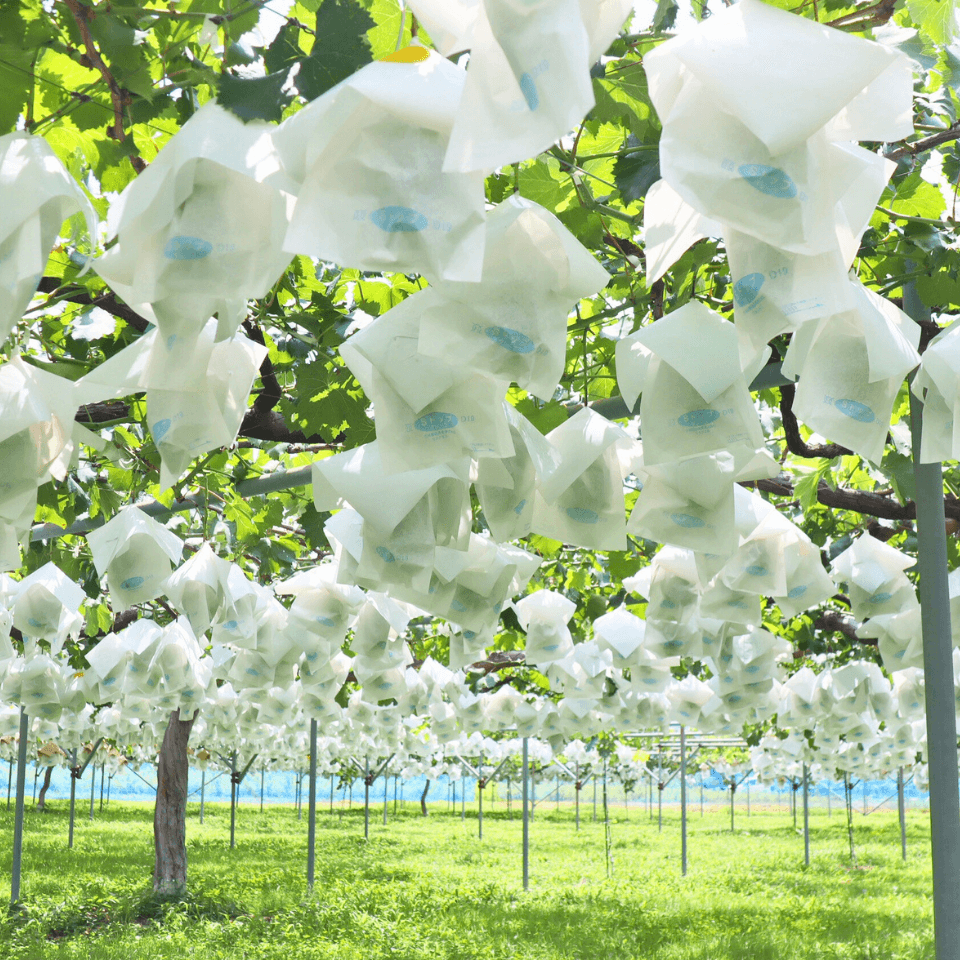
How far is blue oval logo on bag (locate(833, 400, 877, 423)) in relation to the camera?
1.44 m

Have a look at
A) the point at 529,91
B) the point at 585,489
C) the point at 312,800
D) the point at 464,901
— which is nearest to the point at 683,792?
the point at 464,901

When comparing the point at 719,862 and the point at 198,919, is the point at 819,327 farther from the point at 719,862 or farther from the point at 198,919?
the point at 719,862

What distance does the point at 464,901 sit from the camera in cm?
1297

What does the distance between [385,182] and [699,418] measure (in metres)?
0.72

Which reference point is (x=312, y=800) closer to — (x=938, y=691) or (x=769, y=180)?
(x=938, y=691)

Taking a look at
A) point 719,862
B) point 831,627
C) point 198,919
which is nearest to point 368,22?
point 831,627

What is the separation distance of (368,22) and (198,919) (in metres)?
11.3

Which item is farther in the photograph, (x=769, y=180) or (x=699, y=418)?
(x=699, y=418)

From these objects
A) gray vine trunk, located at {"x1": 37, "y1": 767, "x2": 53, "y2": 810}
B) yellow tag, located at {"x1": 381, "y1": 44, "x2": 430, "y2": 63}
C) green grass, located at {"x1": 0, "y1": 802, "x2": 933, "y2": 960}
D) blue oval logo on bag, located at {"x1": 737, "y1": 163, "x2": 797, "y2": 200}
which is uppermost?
yellow tag, located at {"x1": 381, "y1": 44, "x2": 430, "y2": 63}

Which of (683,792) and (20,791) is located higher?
(20,791)

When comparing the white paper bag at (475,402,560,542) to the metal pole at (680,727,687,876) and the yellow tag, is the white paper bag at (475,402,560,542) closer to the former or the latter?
the yellow tag

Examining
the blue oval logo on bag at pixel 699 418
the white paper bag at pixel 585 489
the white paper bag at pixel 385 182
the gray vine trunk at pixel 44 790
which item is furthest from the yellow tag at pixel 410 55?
the gray vine trunk at pixel 44 790

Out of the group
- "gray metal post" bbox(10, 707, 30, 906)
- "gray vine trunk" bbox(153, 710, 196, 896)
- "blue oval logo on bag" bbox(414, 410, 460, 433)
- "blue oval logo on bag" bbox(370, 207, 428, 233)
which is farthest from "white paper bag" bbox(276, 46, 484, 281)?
"gray vine trunk" bbox(153, 710, 196, 896)

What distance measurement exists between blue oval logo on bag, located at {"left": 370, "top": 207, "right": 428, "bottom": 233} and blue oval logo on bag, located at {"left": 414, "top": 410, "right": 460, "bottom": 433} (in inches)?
16.3
